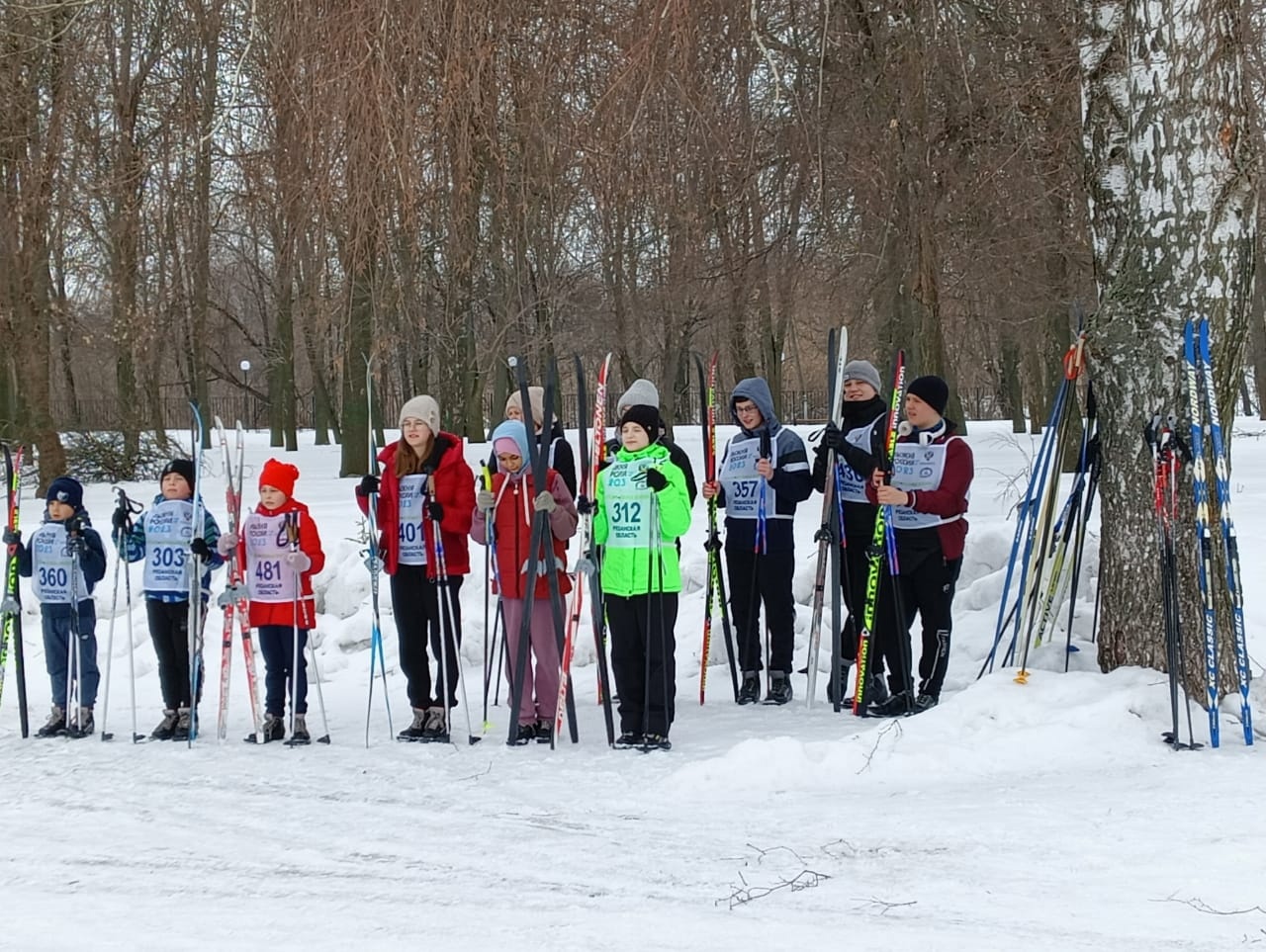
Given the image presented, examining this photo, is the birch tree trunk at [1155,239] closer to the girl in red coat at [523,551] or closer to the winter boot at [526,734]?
the girl in red coat at [523,551]

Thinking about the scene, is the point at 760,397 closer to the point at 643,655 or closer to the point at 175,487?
the point at 643,655

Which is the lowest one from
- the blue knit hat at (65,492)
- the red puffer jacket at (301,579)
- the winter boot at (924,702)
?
the winter boot at (924,702)

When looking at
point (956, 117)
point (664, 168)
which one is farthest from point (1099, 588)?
point (956, 117)

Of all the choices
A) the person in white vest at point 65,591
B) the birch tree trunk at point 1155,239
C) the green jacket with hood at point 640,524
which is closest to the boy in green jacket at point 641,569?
the green jacket with hood at point 640,524

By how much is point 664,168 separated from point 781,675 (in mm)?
2831

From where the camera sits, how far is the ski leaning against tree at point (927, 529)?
20.8 feet

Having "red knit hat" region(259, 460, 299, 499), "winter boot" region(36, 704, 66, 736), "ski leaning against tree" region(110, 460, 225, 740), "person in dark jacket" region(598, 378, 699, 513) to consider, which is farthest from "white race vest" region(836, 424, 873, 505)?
"winter boot" region(36, 704, 66, 736)

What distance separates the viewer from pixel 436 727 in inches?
250

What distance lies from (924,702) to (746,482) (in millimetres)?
1480

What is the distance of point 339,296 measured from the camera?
755 centimetres

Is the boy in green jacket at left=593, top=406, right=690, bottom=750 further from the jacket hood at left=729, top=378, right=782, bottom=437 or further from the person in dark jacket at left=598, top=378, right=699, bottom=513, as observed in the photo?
the jacket hood at left=729, top=378, right=782, bottom=437

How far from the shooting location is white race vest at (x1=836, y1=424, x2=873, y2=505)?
265 inches

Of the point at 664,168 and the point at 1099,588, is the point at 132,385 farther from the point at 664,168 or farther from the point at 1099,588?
the point at 1099,588

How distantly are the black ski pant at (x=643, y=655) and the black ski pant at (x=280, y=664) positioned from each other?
1.60 m
